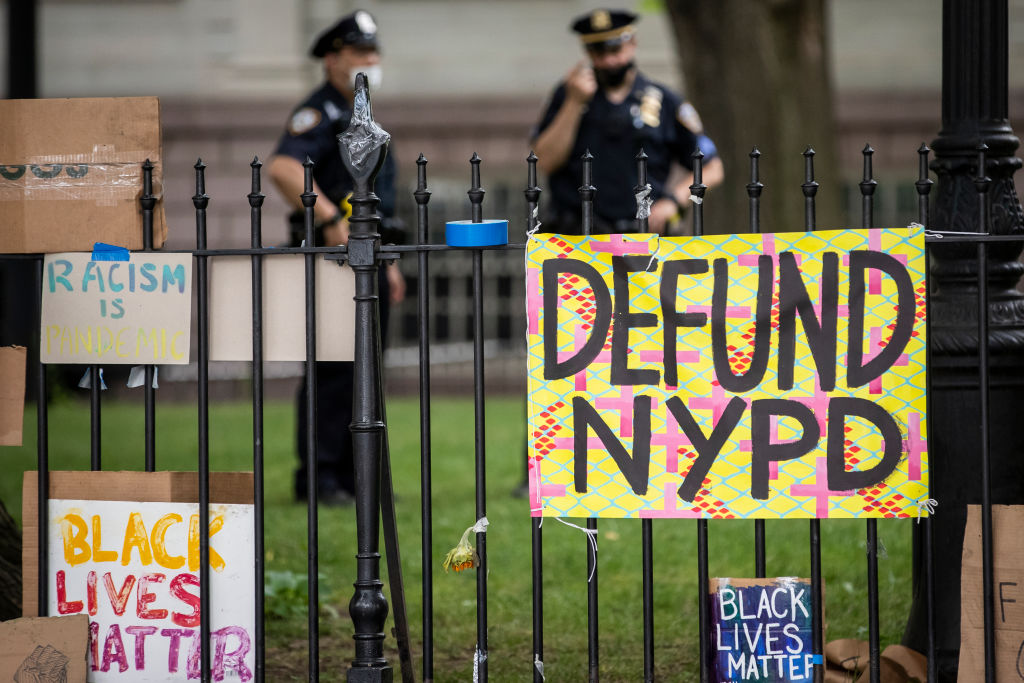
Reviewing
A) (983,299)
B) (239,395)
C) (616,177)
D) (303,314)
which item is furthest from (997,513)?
(239,395)

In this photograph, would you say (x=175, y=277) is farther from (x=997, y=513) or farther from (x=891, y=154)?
(x=891, y=154)

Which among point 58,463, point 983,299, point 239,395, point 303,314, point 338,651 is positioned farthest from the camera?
point 239,395

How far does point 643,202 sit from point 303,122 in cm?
355

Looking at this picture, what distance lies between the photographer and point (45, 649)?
159 inches

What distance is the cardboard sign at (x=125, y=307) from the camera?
13.5 ft

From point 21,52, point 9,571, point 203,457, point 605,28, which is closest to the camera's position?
point 203,457

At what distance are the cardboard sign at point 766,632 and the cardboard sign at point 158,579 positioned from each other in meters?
1.40

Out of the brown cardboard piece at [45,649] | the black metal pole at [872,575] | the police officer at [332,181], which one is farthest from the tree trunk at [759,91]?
the brown cardboard piece at [45,649]

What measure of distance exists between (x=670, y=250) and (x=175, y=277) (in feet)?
4.88

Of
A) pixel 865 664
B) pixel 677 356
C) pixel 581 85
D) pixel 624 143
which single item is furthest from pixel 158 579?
pixel 624 143

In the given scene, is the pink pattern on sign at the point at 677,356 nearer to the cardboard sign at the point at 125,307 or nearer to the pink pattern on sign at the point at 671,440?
the pink pattern on sign at the point at 671,440

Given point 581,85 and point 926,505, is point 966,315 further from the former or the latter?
point 581,85

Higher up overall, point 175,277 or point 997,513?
point 175,277

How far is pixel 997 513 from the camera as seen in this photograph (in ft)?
12.6
